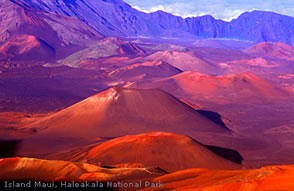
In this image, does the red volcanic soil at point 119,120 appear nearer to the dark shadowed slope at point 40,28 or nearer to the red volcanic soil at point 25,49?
the red volcanic soil at point 25,49

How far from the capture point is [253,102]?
150 ft

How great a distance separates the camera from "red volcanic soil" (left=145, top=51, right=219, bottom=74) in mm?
83500

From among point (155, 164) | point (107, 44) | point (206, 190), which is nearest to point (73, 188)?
point (206, 190)

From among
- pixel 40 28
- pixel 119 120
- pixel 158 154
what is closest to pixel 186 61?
pixel 40 28

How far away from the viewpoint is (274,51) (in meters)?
129

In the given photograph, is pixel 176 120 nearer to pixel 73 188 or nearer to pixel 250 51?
pixel 73 188

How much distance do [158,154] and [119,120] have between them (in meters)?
11.7

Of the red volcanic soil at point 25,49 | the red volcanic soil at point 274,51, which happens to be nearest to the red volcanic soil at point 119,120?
the red volcanic soil at point 25,49

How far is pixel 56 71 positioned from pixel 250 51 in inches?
3776

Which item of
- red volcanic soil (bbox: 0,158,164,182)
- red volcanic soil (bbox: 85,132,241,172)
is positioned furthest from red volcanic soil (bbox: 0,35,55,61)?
red volcanic soil (bbox: 0,158,164,182)

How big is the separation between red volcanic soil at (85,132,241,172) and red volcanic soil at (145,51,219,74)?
2440 inches

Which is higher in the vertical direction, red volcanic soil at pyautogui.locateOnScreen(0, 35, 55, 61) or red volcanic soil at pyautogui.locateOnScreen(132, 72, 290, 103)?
red volcanic soil at pyautogui.locateOnScreen(0, 35, 55, 61)

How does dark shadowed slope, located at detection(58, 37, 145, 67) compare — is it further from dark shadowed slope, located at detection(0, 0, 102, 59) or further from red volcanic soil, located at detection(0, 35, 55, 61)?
dark shadowed slope, located at detection(0, 0, 102, 59)

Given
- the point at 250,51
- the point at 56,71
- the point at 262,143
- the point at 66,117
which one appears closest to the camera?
the point at 262,143
